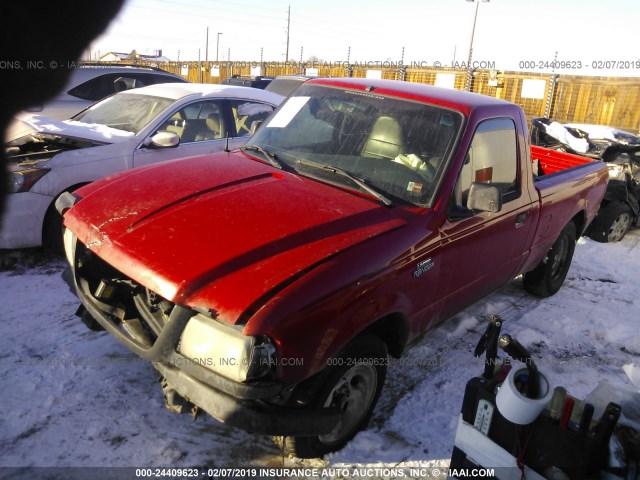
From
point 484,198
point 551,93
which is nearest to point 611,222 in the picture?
point 484,198

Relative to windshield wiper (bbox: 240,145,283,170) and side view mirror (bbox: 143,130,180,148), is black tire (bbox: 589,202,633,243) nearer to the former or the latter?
windshield wiper (bbox: 240,145,283,170)

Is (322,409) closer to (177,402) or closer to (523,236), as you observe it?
(177,402)

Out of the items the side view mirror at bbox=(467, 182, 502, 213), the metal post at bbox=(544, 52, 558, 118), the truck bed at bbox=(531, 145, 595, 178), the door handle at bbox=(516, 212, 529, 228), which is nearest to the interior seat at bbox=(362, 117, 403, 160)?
the side view mirror at bbox=(467, 182, 502, 213)

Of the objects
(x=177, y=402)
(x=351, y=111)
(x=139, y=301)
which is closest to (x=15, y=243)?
(x=139, y=301)

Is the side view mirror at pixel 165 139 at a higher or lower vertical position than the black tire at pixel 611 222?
higher

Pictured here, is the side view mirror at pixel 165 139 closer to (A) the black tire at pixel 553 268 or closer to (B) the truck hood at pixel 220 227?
(B) the truck hood at pixel 220 227

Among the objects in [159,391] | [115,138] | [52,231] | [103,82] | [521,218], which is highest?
[103,82]

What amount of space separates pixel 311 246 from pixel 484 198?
1.18 meters

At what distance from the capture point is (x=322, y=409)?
2.34 m

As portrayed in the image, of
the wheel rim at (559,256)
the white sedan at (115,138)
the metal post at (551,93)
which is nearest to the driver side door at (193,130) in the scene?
the white sedan at (115,138)

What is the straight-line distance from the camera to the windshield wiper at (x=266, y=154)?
335 centimetres

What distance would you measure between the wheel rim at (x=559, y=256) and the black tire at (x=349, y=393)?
294 centimetres

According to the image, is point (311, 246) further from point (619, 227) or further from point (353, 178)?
point (619, 227)

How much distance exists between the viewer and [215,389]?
7.00 feet
